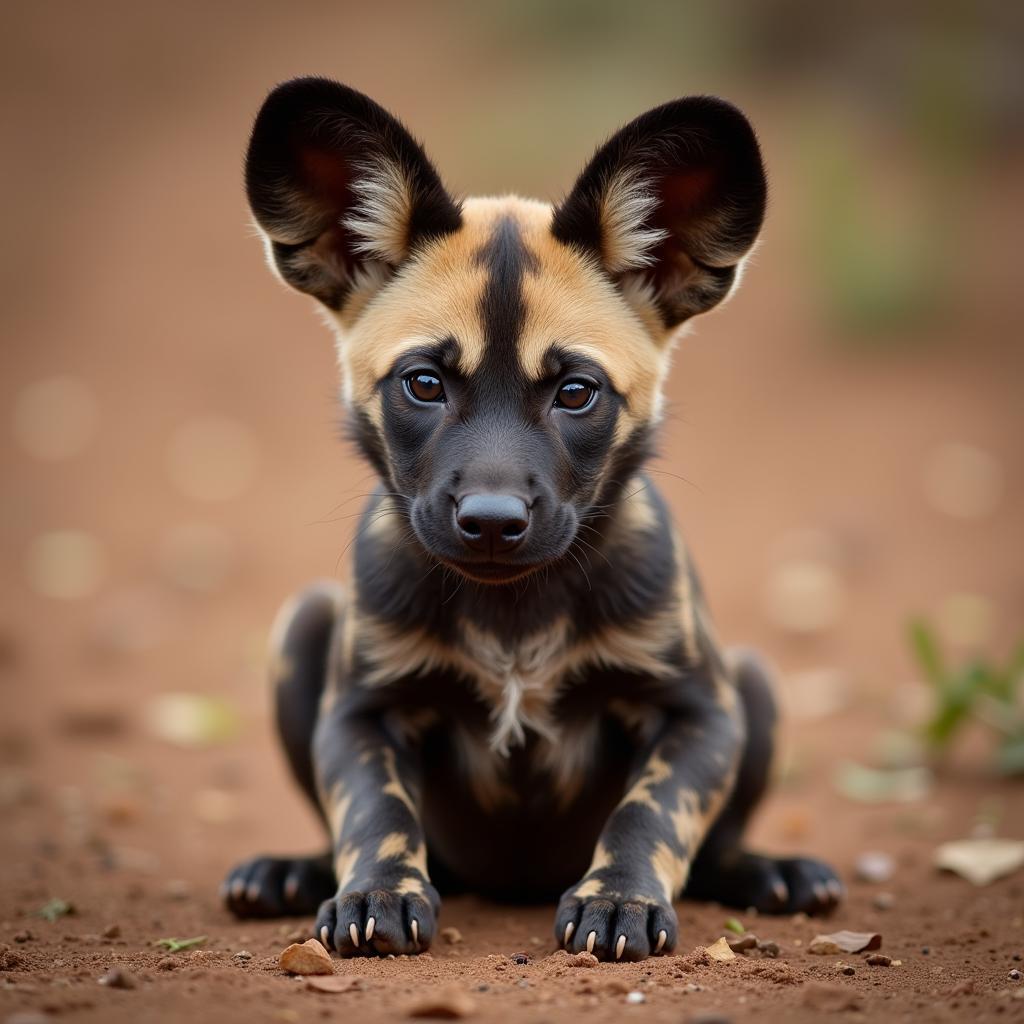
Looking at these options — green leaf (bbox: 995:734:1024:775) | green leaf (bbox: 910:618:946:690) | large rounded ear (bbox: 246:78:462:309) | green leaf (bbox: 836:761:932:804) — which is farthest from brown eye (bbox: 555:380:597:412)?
green leaf (bbox: 995:734:1024:775)

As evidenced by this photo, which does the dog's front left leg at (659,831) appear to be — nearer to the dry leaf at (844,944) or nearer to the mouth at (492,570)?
the dry leaf at (844,944)

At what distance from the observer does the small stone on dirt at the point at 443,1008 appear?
292 centimetres

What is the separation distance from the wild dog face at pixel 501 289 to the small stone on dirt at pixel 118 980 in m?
1.24

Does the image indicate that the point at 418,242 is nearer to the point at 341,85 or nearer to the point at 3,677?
the point at 341,85

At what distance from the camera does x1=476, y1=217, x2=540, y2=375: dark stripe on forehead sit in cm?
384

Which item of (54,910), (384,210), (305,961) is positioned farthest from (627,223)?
(54,910)

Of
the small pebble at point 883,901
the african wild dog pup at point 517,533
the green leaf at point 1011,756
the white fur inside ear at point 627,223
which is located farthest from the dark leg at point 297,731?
the green leaf at point 1011,756

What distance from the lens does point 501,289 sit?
3908 mm

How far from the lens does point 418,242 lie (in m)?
4.18

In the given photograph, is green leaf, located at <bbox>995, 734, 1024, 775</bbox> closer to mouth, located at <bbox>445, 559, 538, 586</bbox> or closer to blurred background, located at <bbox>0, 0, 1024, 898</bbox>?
blurred background, located at <bbox>0, 0, 1024, 898</bbox>

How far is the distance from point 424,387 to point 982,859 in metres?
2.45

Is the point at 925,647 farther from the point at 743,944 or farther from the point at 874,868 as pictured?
the point at 743,944

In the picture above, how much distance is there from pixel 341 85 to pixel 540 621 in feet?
5.12

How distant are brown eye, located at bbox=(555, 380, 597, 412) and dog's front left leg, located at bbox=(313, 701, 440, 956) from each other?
3.43 feet
